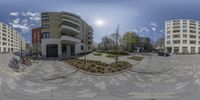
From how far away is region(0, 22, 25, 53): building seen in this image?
869cm

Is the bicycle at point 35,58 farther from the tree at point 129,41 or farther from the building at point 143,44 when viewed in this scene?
the building at point 143,44

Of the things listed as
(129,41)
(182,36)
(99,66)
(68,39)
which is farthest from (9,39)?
(182,36)

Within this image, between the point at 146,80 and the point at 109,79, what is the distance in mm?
1986

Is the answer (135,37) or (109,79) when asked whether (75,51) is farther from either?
(135,37)

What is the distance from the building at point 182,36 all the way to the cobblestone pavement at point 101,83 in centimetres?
112

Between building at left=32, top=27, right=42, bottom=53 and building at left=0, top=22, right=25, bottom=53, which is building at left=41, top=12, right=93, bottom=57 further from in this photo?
building at left=0, top=22, right=25, bottom=53

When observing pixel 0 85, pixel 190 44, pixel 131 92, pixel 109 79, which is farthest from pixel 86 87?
pixel 190 44

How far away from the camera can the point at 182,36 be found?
908 centimetres

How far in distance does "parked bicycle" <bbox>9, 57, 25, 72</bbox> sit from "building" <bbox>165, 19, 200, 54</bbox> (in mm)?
Answer: 8496

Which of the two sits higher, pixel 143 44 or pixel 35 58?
pixel 143 44

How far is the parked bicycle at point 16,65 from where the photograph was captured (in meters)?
10.8

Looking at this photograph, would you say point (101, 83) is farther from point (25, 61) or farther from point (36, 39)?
point (25, 61)

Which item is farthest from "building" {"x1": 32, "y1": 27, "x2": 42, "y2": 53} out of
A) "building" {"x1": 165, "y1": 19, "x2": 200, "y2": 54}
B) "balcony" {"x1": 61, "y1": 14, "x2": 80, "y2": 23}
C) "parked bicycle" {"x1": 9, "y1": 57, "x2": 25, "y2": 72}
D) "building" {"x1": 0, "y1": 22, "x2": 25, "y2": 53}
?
"building" {"x1": 165, "y1": 19, "x2": 200, "y2": 54}

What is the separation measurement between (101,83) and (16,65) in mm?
6159
